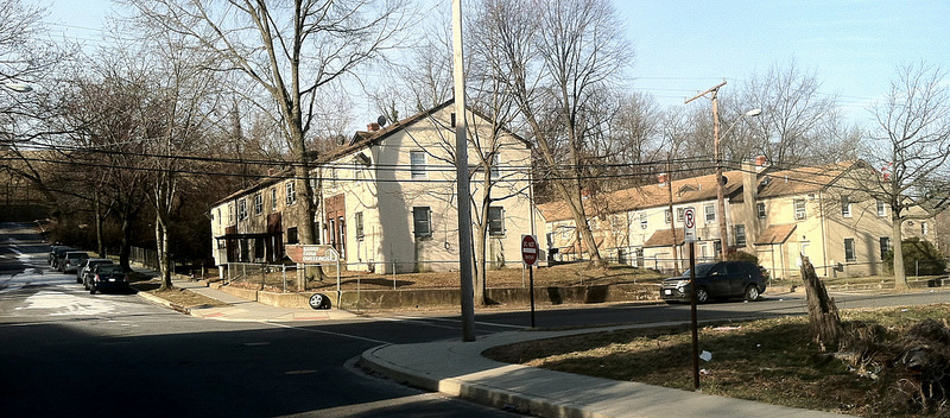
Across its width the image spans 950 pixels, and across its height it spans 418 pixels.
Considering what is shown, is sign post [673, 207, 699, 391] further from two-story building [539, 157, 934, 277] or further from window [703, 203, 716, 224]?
window [703, 203, 716, 224]

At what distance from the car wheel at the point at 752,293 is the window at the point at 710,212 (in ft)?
81.6

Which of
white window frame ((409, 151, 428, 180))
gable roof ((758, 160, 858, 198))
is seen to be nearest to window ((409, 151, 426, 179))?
white window frame ((409, 151, 428, 180))

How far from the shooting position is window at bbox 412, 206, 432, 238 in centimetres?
4003

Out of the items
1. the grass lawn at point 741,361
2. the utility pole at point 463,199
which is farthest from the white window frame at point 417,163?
the grass lawn at point 741,361

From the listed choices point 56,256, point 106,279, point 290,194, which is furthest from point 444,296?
point 56,256

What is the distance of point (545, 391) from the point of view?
10039mm

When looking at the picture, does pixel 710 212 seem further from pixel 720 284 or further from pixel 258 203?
pixel 258 203

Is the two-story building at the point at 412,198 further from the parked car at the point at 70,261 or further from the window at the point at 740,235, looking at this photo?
the parked car at the point at 70,261

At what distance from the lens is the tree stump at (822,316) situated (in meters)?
11.0

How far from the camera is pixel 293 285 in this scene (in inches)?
1305

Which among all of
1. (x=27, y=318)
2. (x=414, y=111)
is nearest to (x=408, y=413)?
(x=27, y=318)

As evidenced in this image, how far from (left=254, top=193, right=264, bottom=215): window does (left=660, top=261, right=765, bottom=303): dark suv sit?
113 ft

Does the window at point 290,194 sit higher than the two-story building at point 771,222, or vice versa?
the window at point 290,194

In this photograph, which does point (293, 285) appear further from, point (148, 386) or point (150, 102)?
point (148, 386)
